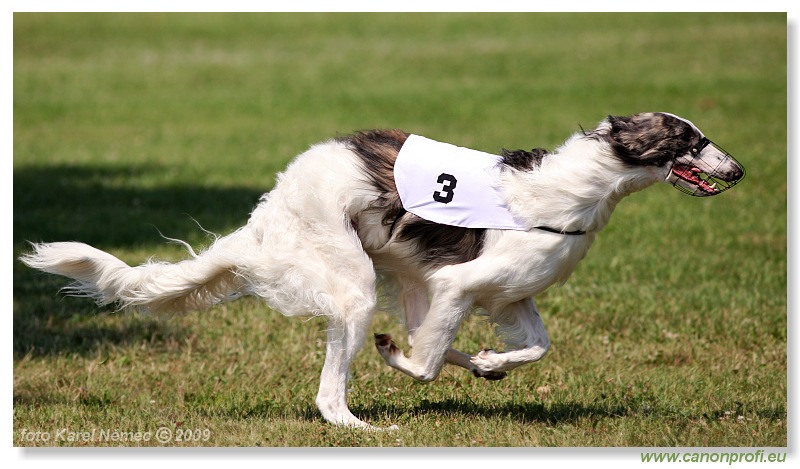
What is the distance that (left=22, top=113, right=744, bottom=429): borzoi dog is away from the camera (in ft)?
19.2

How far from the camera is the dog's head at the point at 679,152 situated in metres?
5.73

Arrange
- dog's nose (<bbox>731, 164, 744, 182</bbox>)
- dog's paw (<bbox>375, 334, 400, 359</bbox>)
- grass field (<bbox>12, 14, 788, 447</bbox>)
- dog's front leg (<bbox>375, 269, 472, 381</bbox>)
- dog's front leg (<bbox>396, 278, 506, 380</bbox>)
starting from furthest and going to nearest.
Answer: grass field (<bbox>12, 14, 788, 447</bbox>) → dog's front leg (<bbox>396, 278, 506, 380</bbox>) → dog's paw (<bbox>375, 334, 400, 359</bbox>) → dog's front leg (<bbox>375, 269, 472, 381</bbox>) → dog's nose (<bbox>731, 164, 744, 182</bbox>)

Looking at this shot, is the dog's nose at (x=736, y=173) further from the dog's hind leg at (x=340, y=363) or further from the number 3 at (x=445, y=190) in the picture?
the dog's hind leg at (x=340, y=363)

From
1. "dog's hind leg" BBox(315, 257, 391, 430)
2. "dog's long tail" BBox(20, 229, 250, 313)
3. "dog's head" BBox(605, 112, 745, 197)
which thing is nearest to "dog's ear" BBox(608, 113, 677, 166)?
"dog's head" BBox(605, 112, 745, 197)

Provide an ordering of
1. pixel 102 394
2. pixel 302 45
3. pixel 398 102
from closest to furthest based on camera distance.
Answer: pixel 102 394, pixel 398 102, pixel 302 45

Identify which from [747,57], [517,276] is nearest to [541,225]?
[517,276]

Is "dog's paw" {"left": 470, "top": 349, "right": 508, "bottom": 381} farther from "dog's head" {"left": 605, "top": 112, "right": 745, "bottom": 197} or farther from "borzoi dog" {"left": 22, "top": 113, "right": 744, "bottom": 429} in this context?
"dog's head" {"left": 605, "top": 112, "right": 745, "bottom": 197}

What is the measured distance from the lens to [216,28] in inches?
1184

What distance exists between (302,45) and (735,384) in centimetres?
2205

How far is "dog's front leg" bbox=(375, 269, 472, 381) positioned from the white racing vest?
0.40m

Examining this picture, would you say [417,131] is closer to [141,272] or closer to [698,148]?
[141,272]

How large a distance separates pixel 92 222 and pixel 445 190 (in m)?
7.32

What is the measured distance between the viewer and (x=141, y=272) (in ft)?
20.5

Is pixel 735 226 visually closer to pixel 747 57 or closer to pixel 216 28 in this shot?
pixel 747 57
